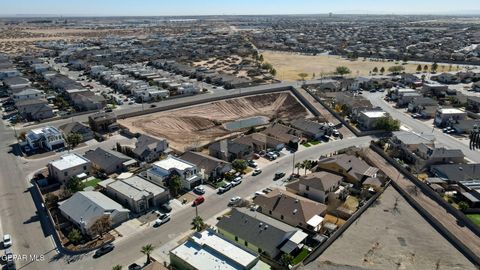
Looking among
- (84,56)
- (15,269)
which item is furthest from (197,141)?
(84,56)

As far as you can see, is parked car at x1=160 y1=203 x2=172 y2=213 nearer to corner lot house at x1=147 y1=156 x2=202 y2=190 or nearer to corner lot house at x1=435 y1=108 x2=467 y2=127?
corner lot house at x1=147 y1=156 x2=202 y2=190

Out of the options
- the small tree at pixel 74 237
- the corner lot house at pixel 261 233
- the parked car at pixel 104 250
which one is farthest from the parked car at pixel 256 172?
the small tree at pixel 74 237

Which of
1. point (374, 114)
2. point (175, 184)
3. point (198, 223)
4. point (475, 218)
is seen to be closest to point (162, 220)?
point (198, 223)

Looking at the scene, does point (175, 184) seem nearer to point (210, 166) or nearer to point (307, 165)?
point (210, 166)

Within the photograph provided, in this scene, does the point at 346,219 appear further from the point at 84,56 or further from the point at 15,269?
the point at 84,56

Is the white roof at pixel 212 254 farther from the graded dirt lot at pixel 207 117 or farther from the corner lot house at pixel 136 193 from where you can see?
the graded dirt lot at pixel 207 117

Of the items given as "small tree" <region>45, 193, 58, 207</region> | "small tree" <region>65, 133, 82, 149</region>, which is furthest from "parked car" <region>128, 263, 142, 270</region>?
"small tree" <region>65, 133, 82, 149</region>
